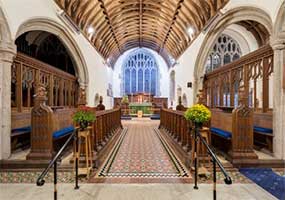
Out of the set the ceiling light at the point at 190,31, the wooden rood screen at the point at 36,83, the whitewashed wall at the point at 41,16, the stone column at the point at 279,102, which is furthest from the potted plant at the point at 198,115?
the ceiling light at the point at 190,31

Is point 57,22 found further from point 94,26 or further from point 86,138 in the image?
point 86,138

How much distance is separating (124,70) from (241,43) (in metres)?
11.2

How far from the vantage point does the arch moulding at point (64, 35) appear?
5242mm

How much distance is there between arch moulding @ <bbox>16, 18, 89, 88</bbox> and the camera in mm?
5242

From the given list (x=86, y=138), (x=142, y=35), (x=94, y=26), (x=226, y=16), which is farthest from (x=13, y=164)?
(x=142, y=35)

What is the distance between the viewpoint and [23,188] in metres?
3.05

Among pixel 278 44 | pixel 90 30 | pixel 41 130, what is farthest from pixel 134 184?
pixel 90 30

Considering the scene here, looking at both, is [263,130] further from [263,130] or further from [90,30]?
[90,30]

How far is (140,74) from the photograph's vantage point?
20453 mm

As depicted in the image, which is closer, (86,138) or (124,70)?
(86,138)

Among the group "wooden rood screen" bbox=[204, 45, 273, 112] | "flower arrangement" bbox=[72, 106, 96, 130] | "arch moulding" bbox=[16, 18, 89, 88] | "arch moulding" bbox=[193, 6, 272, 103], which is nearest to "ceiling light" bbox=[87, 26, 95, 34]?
"arch moulding" bbox=[16, 18, 89, 88]

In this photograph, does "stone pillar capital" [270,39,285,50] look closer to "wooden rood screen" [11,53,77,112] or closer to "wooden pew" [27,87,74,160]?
"wooden pew" [27,87,74,160]

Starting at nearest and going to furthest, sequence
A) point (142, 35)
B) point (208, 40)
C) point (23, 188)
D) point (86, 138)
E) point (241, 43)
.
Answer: point (23, 188) → point (86, 138) → point (208, 40) → point (241, 43) → point (142, 35)

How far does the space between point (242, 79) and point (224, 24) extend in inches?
77.9
